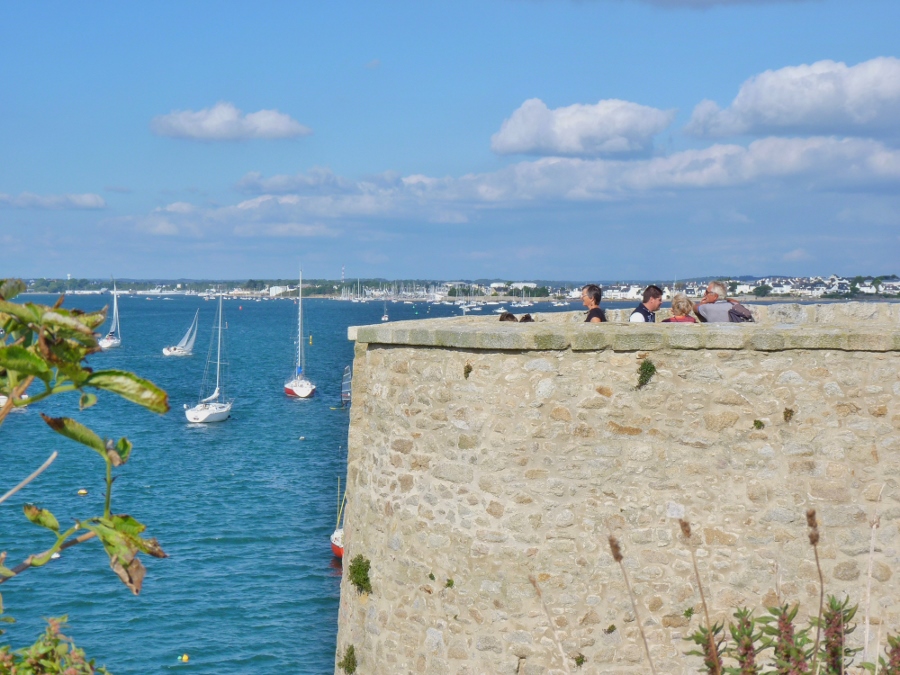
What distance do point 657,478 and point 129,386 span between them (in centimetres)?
514

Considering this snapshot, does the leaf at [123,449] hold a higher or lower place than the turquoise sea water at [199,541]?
higher

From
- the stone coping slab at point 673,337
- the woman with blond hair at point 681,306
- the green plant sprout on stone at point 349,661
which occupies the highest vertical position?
the woman with blond hair at point 681,306

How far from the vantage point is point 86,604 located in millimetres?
26000

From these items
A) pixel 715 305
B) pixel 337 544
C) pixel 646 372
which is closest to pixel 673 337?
pixel 646 372

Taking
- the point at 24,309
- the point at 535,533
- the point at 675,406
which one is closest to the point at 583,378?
the point at 675,406

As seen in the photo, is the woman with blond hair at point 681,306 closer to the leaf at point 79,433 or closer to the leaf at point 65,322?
the leaf at point 79,433

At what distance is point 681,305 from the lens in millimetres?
9367

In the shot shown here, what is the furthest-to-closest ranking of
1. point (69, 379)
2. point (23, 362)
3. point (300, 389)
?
1. point (300, 389)
2. point (69, 379)
3. point (23, 362)

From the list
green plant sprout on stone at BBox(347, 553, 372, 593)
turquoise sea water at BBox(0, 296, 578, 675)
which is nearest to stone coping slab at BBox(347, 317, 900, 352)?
green plant sprout on stone at BBox(347, 553, 372, 593)

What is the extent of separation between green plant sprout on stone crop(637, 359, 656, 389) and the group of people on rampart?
1.73 metres

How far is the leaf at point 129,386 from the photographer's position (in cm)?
297

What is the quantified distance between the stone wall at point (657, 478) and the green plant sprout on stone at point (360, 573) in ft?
3.86

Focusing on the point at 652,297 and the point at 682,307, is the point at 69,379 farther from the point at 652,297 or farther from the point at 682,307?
the point at 652,297

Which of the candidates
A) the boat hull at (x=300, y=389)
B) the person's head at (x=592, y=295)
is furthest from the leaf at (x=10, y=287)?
the boat hull at (x=300, y=389)
